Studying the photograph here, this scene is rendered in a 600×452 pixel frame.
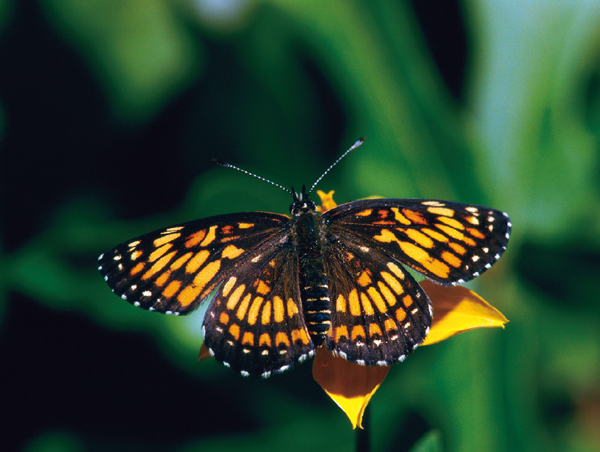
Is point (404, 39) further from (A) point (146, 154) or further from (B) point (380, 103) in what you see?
(A) point (146, 154)

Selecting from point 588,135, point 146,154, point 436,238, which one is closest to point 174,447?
point 146,154

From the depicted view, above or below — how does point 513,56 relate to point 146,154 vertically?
above

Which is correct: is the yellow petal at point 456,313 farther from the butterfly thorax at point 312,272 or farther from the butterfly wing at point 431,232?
the butterfly thorax at point 312,272

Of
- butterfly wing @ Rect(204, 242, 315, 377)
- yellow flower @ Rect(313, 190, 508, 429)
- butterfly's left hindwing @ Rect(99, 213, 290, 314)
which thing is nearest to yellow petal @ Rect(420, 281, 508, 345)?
yellow flower @ Rect(313, 190, 508, 429)

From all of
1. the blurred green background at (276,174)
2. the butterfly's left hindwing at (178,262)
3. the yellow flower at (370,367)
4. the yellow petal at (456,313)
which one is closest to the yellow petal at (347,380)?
the yellow flower at (370,367)

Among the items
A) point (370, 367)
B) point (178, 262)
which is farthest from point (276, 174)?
point (370, 367)

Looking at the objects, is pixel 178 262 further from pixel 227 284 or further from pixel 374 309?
pixel 374 309

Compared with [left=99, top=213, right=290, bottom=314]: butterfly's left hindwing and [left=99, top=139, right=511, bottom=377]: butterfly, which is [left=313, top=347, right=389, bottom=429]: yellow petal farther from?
[left=99, top=213, right=290, bottom=314]: butterfly's left hindwing
